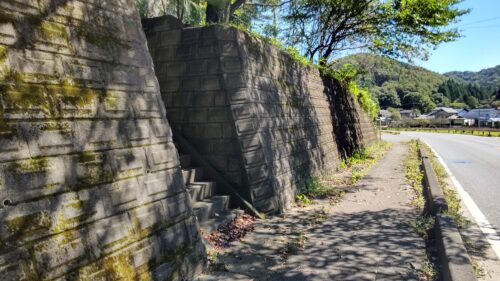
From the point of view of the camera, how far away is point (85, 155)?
11.0 ft

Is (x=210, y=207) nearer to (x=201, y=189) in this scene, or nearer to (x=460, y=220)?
(x=201, y=189)

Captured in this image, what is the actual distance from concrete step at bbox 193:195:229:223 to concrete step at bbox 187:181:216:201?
0.33 feet

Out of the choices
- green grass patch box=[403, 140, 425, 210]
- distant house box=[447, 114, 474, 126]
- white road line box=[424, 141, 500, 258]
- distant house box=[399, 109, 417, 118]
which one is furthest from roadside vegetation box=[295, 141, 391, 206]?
distant house box=[399, 109, 417, 118]

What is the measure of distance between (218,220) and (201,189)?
0.64 metres

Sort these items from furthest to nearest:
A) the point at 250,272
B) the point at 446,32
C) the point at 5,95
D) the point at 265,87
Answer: the point at 446,32 → the point at 265,87 → the point at 250,272 → the point at 5,95

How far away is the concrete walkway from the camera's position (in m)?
4.49

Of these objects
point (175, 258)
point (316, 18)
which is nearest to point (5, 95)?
point (175, 258)

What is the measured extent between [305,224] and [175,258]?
303 cm

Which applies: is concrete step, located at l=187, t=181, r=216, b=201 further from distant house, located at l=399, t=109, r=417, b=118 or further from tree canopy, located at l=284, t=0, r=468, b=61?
distant house, located at l=399, t=109, r=417, b=118

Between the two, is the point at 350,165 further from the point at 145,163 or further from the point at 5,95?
the point at 5,95

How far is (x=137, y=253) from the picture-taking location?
361 centimetres

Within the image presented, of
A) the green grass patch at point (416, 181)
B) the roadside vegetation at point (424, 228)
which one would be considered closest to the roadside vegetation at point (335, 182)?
the green grass patch at point (416, 181)

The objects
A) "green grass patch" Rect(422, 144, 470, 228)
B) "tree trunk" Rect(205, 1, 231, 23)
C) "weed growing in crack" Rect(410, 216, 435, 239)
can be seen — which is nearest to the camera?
"weed growing in crack" Rect(410, 216, 435, 239)

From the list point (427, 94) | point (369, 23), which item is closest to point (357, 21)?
point (369, 23)
